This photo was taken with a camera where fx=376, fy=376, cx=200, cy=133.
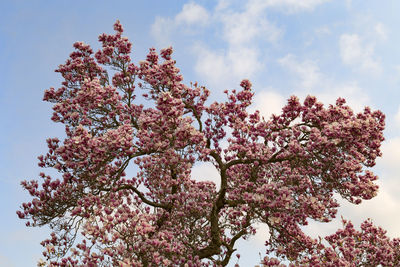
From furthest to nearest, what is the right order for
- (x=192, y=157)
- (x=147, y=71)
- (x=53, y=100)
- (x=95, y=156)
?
(x=53, y=100)
(x=147, y=71)
(x=192, y=157)
(x=95, y=156)

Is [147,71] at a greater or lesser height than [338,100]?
greater

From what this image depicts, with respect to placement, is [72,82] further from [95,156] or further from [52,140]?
[95,156]

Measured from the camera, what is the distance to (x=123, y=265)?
9203 millimetres

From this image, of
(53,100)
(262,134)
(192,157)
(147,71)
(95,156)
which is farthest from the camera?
(53,100)

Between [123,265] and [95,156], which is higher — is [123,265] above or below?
below

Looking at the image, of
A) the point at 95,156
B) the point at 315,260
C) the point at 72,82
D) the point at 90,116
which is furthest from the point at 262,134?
the point at 72,82

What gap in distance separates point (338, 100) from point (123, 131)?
744cm

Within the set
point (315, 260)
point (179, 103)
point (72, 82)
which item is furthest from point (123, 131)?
point (315, 260)

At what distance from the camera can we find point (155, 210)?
14.0 metres

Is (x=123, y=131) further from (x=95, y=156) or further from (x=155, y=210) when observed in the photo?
(x=155, y=210)

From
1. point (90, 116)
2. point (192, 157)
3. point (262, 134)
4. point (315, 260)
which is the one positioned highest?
point (90, 116)

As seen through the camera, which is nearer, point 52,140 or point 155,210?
point 52,140

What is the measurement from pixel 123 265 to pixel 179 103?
463cm

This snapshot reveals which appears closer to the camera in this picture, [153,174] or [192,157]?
[192,157]
